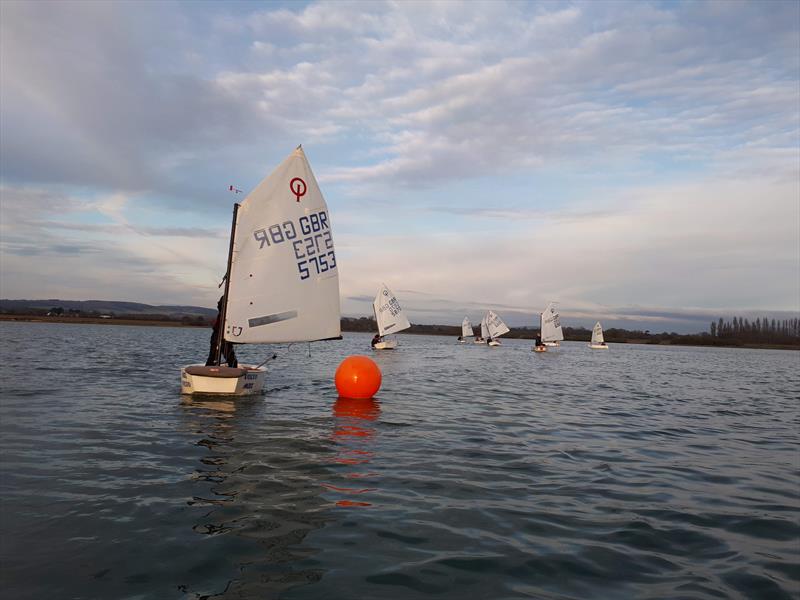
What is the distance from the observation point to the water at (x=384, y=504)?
17.4ft

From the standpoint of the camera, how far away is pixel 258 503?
745 centimetres

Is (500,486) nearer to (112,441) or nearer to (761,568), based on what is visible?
(761,568)

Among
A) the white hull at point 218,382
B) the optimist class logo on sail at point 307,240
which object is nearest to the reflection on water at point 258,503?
the white hull at point 218,382

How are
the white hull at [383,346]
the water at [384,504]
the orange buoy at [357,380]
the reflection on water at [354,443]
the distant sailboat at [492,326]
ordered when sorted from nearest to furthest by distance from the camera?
the water at [384,504]
the reflection on water at [354,443]
the orange buoy at [357,380]
the white hull at [383,346]
the distant sailboat at [492,326]

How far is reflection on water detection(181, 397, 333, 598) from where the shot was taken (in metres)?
5.34

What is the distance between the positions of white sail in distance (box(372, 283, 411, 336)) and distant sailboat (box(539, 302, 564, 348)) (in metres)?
26.1

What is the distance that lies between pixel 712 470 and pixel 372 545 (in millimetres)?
7932

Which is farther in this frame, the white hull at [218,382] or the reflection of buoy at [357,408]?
the white hull at [218,382]

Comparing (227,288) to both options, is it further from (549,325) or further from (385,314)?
(549,325)

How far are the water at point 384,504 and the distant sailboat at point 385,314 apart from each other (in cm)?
4317

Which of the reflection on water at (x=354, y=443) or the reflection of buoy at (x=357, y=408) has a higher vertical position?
the reflection on water at (x=354, y=443)

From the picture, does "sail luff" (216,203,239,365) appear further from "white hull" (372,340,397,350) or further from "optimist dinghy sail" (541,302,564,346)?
"optimist dinghy sail" (541,302,564,346)

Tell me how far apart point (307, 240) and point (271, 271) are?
1.73m

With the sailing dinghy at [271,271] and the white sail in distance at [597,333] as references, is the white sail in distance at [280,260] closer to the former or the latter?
the sailing dinghy at [271,271]
